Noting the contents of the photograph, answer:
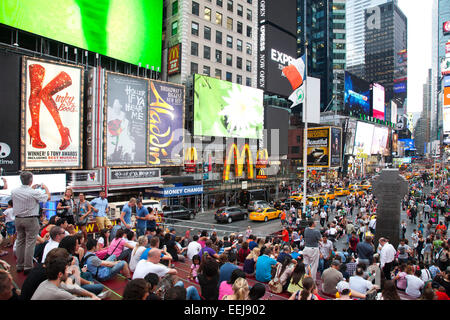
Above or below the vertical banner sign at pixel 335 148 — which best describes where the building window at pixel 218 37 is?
above

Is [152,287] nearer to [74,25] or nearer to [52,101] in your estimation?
[52,101]

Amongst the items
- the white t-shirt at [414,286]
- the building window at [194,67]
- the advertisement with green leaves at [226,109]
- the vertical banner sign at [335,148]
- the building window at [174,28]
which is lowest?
the white t-shirt at [414,286]

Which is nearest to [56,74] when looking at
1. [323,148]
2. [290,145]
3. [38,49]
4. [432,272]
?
[38,49]

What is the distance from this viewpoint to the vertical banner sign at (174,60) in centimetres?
3800

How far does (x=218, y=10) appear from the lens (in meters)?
43.3

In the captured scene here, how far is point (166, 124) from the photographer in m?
34.3

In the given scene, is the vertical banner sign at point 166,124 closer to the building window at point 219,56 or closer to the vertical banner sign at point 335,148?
the building window at point 219,56

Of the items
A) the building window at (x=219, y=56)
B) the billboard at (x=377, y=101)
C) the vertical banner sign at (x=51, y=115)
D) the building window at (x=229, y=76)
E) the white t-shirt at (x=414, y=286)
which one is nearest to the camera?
the white t-shirt at (x=414, y=286)

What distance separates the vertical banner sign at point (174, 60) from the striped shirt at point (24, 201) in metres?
33.8

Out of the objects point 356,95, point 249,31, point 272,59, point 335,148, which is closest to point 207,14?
point 249,31

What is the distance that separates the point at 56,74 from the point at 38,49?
17.8 ft

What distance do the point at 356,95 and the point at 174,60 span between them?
2447 inches

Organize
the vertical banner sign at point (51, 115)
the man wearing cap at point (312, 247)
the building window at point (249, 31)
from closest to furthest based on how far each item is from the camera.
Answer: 1. the man wearing cap at point (312, 247)
2. the vertical banner sign at point (51, 115)
3. the building window at point (249, 31)

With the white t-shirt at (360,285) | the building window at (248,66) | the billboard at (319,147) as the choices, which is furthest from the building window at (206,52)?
the white t-shirt at (360,285)
